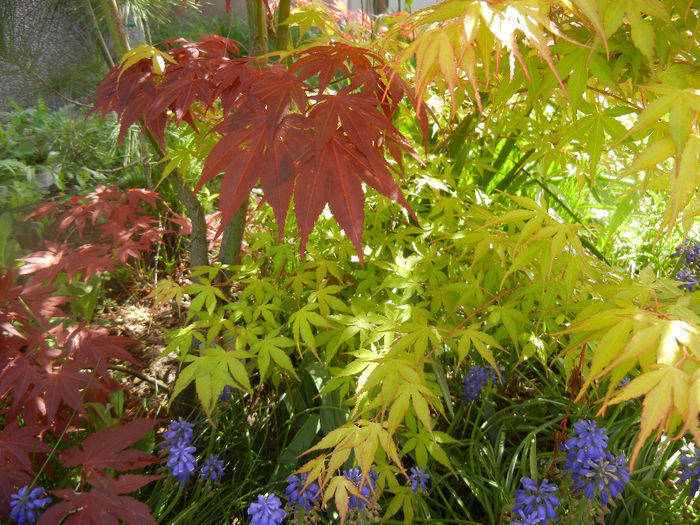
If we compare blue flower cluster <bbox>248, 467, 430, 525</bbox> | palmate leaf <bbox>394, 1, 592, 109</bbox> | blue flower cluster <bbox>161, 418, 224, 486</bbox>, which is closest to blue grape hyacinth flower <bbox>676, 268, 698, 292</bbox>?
blue flower cluster <bbox>248, 467, 430, 525</bbox>

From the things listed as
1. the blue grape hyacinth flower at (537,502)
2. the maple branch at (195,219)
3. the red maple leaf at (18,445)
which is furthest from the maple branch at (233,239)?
the blue grape hyacinth flower at (537,502)

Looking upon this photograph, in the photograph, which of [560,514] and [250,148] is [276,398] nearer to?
[560,514]

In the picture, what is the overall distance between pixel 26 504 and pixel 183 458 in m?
0.30

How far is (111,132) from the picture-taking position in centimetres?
276

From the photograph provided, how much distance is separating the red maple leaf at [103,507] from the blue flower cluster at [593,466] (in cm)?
81

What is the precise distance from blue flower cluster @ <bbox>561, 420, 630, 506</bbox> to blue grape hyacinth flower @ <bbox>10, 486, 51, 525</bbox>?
1.04 metres

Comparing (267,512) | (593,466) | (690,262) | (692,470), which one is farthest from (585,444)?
(690,262)

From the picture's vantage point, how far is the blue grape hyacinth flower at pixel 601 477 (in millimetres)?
880

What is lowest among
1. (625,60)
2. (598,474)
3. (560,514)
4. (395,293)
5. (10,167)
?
(560,514)

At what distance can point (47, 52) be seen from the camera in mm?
3453

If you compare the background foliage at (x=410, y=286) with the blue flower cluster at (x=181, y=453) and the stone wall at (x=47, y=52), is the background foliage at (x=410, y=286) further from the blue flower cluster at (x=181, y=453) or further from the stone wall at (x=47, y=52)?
the stone wall at (x=47, y=52)

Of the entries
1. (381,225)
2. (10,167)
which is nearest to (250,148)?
(381,225)

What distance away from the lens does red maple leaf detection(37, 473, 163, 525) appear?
0.89 metres

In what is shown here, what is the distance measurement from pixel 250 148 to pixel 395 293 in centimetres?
66
